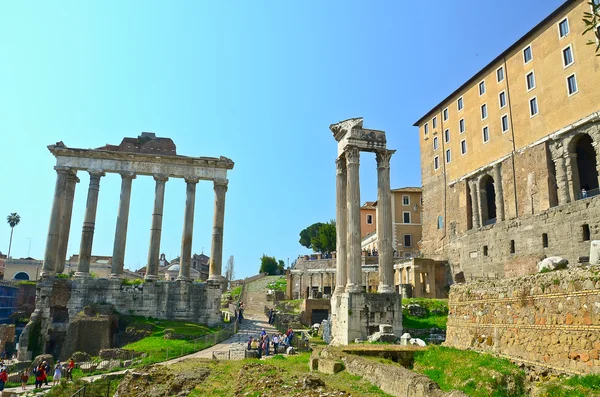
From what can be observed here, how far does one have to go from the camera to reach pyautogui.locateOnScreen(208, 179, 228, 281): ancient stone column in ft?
101

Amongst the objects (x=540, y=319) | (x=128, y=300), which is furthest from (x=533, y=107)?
(x=128, y=300)

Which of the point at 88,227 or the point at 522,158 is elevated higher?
the point at 522,158

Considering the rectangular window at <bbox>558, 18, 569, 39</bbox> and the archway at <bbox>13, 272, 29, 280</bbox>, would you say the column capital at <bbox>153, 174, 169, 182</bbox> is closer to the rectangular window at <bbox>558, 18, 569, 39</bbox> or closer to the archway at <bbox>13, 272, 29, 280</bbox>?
the rectangular window at <bbox>558, 18, 569, 39</bbox>

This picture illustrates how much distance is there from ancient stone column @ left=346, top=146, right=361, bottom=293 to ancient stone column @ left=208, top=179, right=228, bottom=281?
11265mm

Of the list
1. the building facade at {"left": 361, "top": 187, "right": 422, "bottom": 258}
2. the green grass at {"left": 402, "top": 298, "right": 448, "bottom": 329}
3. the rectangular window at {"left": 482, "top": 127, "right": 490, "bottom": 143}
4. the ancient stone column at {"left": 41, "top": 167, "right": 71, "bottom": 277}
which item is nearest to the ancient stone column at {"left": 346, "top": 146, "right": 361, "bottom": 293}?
the green grass at {"left": 402, "top": 298, "right": 448, "bottom": 329}

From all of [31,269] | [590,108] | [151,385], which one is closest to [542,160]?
[590,108]

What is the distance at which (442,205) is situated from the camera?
4247 centimetres

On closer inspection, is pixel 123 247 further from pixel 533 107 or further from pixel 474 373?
pixel 533 107

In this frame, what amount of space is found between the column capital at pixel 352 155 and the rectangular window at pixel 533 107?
16314mm

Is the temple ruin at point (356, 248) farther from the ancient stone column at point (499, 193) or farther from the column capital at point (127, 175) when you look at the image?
the ancient stone column at point (499, 193)

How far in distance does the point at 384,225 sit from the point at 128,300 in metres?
17.0

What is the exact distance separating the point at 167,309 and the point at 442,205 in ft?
85.7

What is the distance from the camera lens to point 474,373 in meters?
9.00

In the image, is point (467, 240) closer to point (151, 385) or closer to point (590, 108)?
point (590, 108)
